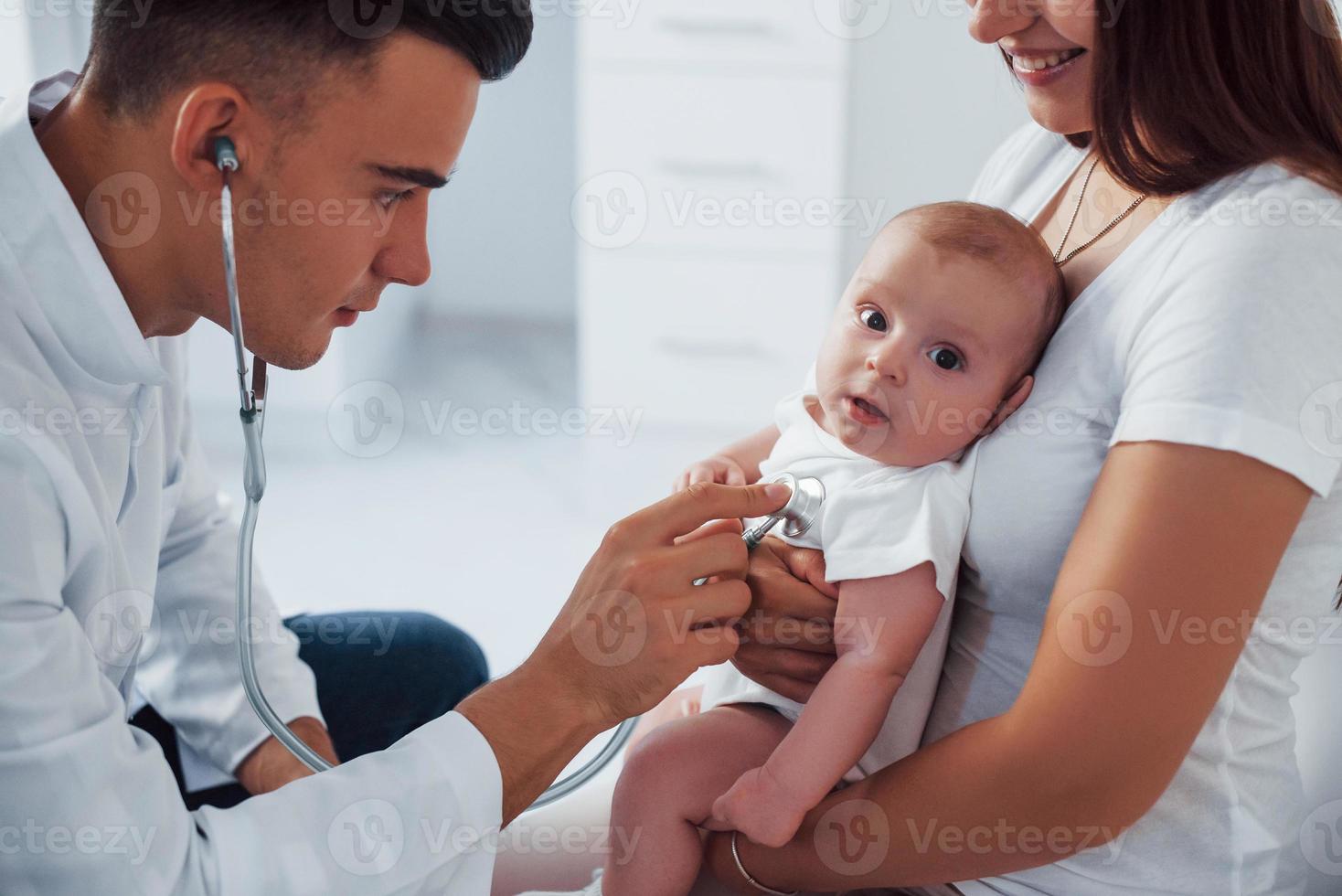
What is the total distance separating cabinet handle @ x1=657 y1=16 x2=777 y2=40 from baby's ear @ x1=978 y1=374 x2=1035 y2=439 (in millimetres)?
1899

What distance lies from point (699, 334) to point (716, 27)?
27.3 inches

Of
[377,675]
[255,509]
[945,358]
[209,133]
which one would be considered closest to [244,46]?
→ [209,133]

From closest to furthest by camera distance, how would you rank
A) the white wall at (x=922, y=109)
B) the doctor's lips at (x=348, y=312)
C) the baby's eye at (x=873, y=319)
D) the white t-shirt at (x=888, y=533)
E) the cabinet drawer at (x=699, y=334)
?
1. the white t-shirt at (x=888, y=533)
2. the baby's eye at (x=873, y=319)
3. the doctor's lips at (x=348, y=312)
4. the cabinet drawer at (x=699, y=334)
5. the white wall at (x=922, y=109)

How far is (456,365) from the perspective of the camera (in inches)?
149

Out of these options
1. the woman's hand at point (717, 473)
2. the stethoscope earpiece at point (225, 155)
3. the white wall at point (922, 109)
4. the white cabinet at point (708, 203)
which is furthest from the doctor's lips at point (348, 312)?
the white wall at point (922, 109)

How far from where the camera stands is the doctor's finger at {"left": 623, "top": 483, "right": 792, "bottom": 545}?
3.28ft

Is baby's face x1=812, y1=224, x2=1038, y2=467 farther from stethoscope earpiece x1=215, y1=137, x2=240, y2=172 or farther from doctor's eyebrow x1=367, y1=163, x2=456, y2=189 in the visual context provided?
stethoscope earpiece x1=215, y1=137, x2=240, y2=172

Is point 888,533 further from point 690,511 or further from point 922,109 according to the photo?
point 922,109

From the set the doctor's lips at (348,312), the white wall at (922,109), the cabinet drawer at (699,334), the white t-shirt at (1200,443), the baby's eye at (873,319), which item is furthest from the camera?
the white wall at (922,109)

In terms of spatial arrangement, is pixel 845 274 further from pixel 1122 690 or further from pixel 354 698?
pixel 1122 690

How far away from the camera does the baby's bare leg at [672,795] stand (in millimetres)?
1035

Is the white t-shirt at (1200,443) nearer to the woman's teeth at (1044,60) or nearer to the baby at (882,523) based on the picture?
the baby at (882,523)

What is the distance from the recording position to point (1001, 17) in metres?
1.02

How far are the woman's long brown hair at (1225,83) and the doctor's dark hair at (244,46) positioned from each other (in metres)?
0.59
